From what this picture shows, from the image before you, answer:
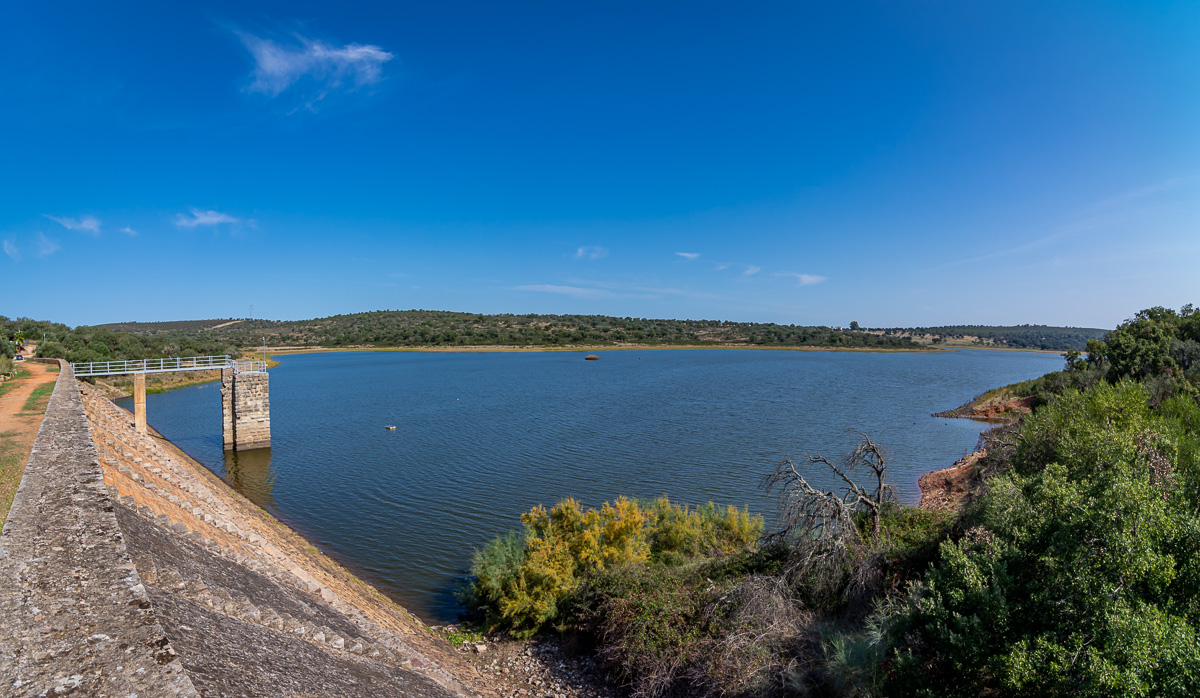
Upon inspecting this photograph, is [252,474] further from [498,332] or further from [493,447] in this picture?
[498,332]

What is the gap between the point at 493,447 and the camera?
2902cm

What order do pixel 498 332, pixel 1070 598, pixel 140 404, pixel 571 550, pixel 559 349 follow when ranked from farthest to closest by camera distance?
pixel 498 332, pixel 559 349, pixel 140 404, pixel 571 550, pixel 1070 598

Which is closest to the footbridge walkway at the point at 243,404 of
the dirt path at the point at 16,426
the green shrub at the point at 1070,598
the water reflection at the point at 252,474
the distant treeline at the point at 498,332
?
the water reflection at the point at 252,474

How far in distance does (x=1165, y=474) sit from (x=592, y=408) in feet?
116

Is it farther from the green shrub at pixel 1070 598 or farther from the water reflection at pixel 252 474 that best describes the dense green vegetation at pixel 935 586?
the water reflection at pixel 252 474

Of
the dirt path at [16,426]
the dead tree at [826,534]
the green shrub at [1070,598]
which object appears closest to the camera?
the green shrub at [1070,598]

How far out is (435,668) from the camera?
28.8 ft

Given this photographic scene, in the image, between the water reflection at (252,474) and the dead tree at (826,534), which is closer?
the dead tree at (826,534)

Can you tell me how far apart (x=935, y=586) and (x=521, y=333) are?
134385 millimetres

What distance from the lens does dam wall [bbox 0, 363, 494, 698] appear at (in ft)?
12.1

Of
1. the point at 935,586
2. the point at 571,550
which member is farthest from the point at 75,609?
the point at 571,550

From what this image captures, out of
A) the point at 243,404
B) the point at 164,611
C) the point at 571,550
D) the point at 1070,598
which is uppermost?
the point at 164,611

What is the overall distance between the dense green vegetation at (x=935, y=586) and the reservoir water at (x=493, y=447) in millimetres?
4374

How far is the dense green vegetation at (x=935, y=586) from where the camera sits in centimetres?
539
